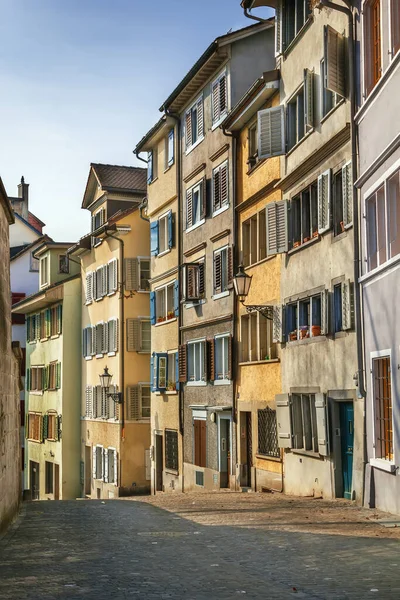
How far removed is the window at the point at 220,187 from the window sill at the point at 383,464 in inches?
564

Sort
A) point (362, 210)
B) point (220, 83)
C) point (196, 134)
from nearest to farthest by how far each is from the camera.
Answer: point (362, 210)
point (220, 83)
point (196, 134)

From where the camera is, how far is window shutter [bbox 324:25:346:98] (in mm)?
20391

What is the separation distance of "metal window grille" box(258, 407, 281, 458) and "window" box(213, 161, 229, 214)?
23.4 feet

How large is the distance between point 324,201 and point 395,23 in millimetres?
5851

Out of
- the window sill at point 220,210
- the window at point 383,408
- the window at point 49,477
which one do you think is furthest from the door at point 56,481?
the window at point 383,408

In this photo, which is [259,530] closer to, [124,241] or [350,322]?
[350,322]

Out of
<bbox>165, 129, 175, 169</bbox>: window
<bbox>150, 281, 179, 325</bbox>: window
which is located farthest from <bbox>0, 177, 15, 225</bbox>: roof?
<bbox>165, 129, 175, 169</bbox>: window

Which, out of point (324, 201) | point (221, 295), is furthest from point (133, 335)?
point (324, 201)

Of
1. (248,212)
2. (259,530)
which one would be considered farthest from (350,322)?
(248,212)

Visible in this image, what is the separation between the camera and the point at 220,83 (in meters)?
32.4

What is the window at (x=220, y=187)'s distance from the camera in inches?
1242

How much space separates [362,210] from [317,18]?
5501 mm

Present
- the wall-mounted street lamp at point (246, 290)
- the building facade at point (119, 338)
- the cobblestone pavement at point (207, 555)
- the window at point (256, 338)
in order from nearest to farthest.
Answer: the cobblestone pavement at point (207, 555)
the wall-mounted street lamp at point (246, 290)
the window at point (256, 338)
the building facade at point (119, 338)

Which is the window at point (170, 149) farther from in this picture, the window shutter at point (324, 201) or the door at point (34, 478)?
the door at point (34, 478)
